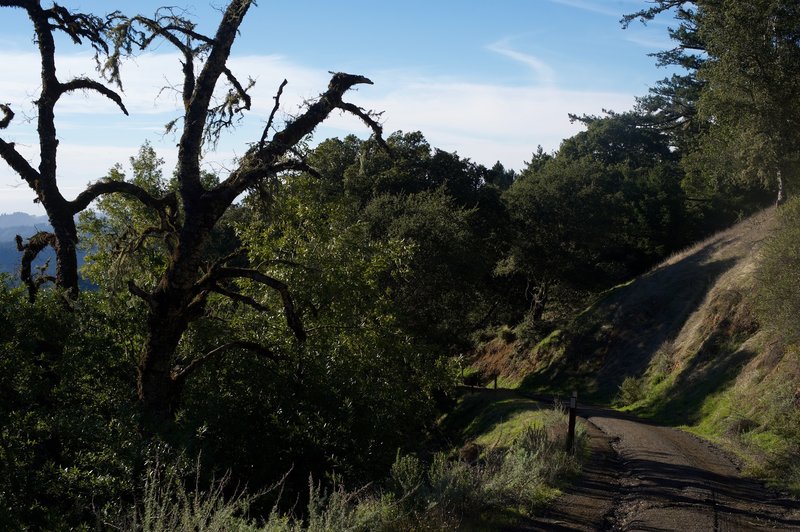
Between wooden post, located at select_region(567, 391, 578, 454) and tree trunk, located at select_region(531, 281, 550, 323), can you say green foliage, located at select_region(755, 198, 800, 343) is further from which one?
tree trunk, located at select_region(531, 281, 550, 323)

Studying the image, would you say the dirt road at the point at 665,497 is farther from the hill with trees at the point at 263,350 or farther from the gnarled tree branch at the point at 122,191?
the gnarled tree branch at the point at 122,191

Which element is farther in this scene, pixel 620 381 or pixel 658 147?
pixel 658 147

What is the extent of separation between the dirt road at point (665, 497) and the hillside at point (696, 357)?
35.7 inches

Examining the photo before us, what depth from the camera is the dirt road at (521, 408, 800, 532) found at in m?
8.47

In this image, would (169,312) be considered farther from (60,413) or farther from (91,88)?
(91,88)

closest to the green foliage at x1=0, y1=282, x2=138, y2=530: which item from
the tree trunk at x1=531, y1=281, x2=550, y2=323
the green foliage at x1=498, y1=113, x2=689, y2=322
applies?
the green foliage at x1=498, y1=113, x2=689, y2=322

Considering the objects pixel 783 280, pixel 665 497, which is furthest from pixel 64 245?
pixel 783 280

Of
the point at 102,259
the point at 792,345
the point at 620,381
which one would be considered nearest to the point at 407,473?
the point at 102,259

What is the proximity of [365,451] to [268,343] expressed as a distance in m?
2.48

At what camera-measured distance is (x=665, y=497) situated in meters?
9.69

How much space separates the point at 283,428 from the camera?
408 inches

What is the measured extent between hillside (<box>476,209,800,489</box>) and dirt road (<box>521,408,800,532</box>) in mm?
906

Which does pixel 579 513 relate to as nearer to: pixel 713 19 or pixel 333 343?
pixel 333 343

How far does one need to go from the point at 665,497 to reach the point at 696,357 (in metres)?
16.9
